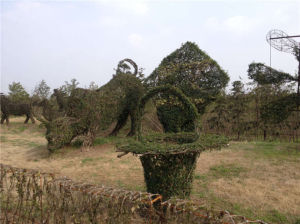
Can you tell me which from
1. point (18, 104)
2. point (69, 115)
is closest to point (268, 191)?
point (69, 115)

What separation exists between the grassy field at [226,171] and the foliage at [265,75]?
86.5 inches

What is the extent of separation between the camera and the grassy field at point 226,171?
3646 millimetres

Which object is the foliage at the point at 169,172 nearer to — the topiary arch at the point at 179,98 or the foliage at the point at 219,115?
the topiary arch at the point at 179,98

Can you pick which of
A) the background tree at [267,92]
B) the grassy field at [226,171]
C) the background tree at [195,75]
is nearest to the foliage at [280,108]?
the background tree at [267,92]

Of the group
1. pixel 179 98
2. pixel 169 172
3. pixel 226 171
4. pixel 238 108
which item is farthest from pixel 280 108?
pixel 169 172

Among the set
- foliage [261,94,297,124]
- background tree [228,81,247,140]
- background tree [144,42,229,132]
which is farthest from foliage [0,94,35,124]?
foliage [261,94,297,124]

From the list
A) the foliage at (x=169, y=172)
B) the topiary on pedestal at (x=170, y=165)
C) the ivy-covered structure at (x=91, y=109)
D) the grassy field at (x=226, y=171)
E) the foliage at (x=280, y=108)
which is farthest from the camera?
the ivy-covered structure at (x=91, y=109)

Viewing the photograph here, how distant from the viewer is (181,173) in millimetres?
3070

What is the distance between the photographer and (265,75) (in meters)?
7.66

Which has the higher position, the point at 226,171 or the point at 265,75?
the point at 265,75

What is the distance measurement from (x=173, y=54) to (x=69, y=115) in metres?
4.31

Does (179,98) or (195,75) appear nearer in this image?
(179,98)

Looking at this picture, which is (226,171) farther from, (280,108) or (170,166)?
(280,108)

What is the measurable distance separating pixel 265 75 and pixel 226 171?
3962mm
